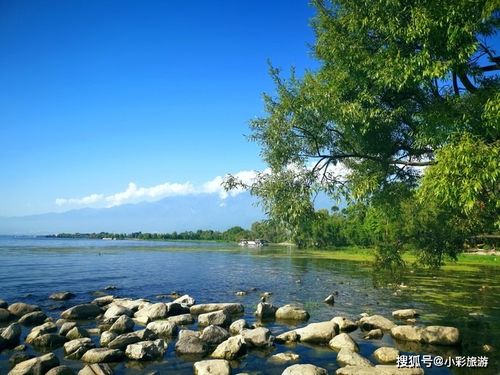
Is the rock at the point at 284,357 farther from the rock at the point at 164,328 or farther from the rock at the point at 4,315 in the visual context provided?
the rock at the point at 4,315

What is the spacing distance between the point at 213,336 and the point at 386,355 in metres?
7.22

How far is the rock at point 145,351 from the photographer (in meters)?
15.4

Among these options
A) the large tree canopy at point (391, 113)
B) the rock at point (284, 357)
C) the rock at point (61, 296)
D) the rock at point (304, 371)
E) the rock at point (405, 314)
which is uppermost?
the large tree canopy at point (391, 113)

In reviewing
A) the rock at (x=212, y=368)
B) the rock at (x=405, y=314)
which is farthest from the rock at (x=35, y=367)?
the rock at (x=405, y=314)

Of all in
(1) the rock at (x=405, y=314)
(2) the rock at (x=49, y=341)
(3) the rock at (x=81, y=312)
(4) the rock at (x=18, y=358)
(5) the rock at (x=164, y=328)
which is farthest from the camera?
(1) the rock at (x=405, y=314)

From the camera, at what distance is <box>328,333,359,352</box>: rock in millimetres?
16344

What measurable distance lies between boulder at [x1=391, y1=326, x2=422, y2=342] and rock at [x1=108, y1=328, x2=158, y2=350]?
11.1m

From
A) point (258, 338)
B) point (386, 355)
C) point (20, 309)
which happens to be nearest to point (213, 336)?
point (258, 338)

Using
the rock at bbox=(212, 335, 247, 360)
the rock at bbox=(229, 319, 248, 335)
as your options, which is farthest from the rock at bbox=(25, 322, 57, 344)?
the rock at bbox=(229, 319, 248, 335)

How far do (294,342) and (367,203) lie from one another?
7060 millimetres

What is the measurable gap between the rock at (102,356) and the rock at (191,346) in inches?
92.2

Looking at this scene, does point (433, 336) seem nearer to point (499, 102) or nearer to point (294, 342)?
point (294, 342)

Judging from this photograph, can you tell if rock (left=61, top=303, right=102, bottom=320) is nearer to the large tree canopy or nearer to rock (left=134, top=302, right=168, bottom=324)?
rock (left=134, top=302, right=168, bottom=324)

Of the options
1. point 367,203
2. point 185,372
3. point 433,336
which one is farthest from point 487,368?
point 185,372
